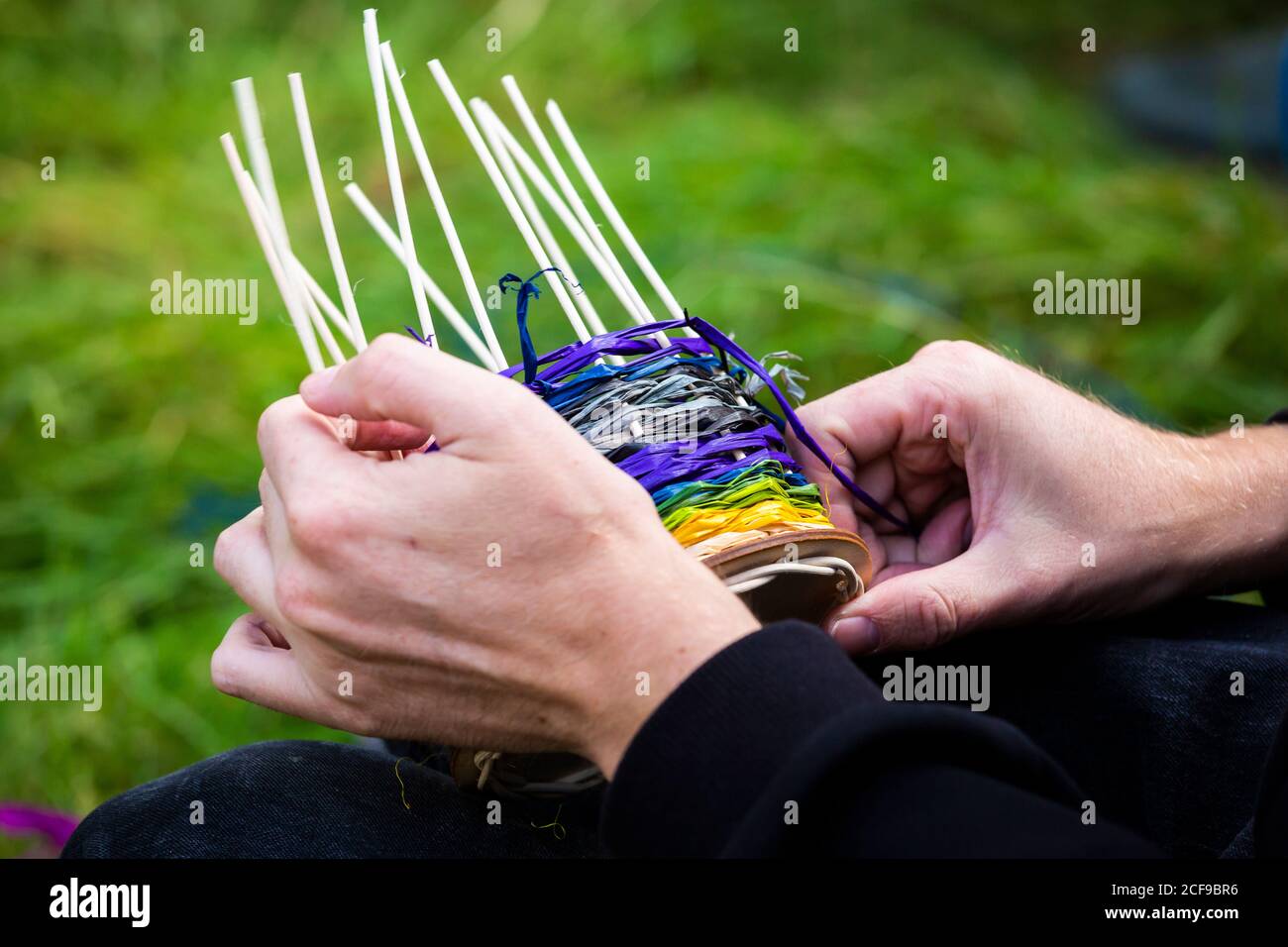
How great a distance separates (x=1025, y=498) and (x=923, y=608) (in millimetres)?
117

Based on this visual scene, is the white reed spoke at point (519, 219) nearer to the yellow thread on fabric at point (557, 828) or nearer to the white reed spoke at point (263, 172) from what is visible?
the white reed spoke at point (263, 172)

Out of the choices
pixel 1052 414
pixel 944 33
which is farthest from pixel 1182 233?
pixel 1052 414

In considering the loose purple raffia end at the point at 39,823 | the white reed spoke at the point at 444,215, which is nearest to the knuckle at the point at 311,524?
the white reed spoke at the point at 444,215

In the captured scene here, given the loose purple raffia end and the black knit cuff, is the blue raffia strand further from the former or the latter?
the loose purple raffia end

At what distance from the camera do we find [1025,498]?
78 centimetres

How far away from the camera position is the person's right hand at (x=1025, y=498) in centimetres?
76

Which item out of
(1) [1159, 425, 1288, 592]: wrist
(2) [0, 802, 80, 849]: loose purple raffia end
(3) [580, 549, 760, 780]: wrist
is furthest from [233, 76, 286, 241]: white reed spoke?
(2) [0, 802, 80, 849]: loose purple raffia end

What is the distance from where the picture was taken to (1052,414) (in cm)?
80

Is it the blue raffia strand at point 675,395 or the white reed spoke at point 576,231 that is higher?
the white reed spoke at point 576,231

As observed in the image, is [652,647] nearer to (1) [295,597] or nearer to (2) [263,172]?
(1) [295,597]

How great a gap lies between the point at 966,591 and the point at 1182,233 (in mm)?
1682

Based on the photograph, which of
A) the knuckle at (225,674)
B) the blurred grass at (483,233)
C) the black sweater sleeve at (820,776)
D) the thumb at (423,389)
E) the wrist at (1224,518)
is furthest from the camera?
A: the blurred grass at (483,233)

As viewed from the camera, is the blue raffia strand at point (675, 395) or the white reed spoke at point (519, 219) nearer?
the blue raffia strand at point (675, 395)
